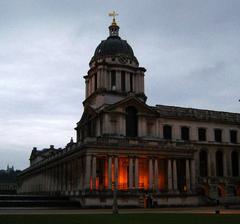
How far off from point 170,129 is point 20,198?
2855cm

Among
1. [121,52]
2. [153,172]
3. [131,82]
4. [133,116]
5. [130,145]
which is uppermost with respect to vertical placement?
[121,52]

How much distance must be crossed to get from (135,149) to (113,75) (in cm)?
1650

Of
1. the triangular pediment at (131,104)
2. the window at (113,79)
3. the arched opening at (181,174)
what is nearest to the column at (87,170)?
the triangular pediment at (131,104)

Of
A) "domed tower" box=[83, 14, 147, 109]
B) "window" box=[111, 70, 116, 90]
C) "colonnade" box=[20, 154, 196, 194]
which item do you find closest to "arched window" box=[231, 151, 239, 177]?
"colonnade" box=[20, 154, 196, 194]

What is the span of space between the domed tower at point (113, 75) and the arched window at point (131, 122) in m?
3.00

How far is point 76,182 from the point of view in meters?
63.6

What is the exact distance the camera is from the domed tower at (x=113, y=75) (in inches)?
2813

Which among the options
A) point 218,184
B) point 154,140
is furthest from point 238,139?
point 154,140

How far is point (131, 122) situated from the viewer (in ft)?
225

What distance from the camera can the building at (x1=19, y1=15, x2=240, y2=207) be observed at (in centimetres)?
5981

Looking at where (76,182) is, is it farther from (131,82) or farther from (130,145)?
(131,82)

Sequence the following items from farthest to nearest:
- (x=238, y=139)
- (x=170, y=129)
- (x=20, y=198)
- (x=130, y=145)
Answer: (x=238, y=139)
(x=170, y=129)
(x=130, y=145)
(x=20, y=198)

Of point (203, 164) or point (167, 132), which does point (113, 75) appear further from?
point (203, 164)
